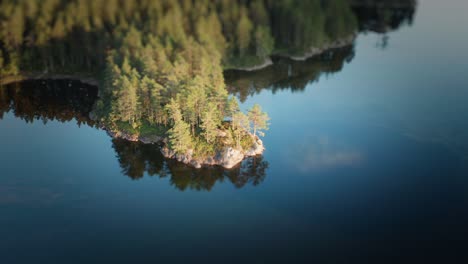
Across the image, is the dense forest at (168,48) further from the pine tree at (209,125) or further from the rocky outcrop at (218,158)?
the rocky outcrop at (218,158)

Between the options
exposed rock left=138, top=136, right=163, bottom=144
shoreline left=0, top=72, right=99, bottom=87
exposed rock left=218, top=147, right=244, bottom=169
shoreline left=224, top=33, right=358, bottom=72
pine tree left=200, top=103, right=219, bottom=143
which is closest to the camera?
exposed rock left=218, top=147, right=244, bottom=169

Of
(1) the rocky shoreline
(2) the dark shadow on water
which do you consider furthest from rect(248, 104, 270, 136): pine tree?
(2) the dark shadow on water

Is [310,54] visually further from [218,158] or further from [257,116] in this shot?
[218,158]

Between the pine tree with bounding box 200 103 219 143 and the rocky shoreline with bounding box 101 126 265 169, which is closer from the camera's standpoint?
the rocky shoreline with bounding box 101 126 265 169

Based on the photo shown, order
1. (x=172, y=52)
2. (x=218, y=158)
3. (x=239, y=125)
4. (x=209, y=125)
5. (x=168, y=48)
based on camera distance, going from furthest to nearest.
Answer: (x=172, y=52)
(x=168, y=48)
(x=239, y=125)
(x=209, y=125)
(x=218, y=158)

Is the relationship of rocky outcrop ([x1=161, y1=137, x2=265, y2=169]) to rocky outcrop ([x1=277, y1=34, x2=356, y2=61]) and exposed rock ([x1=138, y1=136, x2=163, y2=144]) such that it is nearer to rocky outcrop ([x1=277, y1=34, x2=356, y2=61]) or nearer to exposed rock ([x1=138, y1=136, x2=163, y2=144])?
exposed rock ([x1=138, y1=136, x2=163, y2=144])

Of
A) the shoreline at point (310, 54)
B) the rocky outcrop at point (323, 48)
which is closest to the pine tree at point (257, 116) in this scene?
the shoreline at point (310, 54)

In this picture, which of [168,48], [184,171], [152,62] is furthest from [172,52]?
[184,171]

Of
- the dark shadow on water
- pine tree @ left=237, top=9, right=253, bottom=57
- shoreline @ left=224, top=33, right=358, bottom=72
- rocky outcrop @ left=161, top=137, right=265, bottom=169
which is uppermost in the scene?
pine tree @ left=237, top=9, right=253, bottom=57
